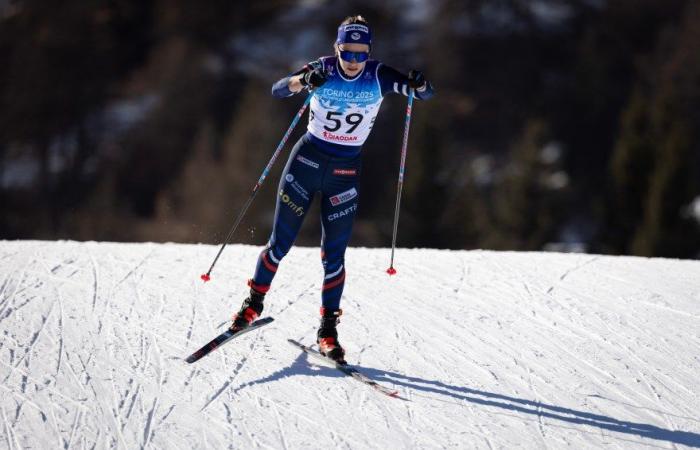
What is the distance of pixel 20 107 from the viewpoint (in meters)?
37.8

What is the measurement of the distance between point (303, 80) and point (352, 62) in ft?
1.17

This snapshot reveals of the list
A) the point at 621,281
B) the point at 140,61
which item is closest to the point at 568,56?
the point at 140,61

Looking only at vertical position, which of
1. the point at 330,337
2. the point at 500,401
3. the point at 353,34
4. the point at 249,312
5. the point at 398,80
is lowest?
the point at 500,401

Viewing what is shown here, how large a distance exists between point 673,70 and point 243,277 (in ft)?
124

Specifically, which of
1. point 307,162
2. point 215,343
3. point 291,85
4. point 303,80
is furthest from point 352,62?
point 215,343

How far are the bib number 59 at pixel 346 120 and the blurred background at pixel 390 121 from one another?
20463 mm

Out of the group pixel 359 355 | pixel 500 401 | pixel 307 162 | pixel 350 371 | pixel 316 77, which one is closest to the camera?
pixel 500 401

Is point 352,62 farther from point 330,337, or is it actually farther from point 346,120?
point 330,337

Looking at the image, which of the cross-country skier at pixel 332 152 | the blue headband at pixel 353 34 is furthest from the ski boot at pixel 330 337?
the blue headband at pixel 353 34

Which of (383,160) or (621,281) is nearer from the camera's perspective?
(621,281)

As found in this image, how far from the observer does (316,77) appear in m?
5.33

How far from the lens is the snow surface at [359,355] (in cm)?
471

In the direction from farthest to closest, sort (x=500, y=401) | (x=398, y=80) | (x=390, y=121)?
(x=390, y=121) → (x=398, y=80) → (x=500, y=401)

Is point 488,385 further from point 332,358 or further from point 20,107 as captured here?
point 20,107
